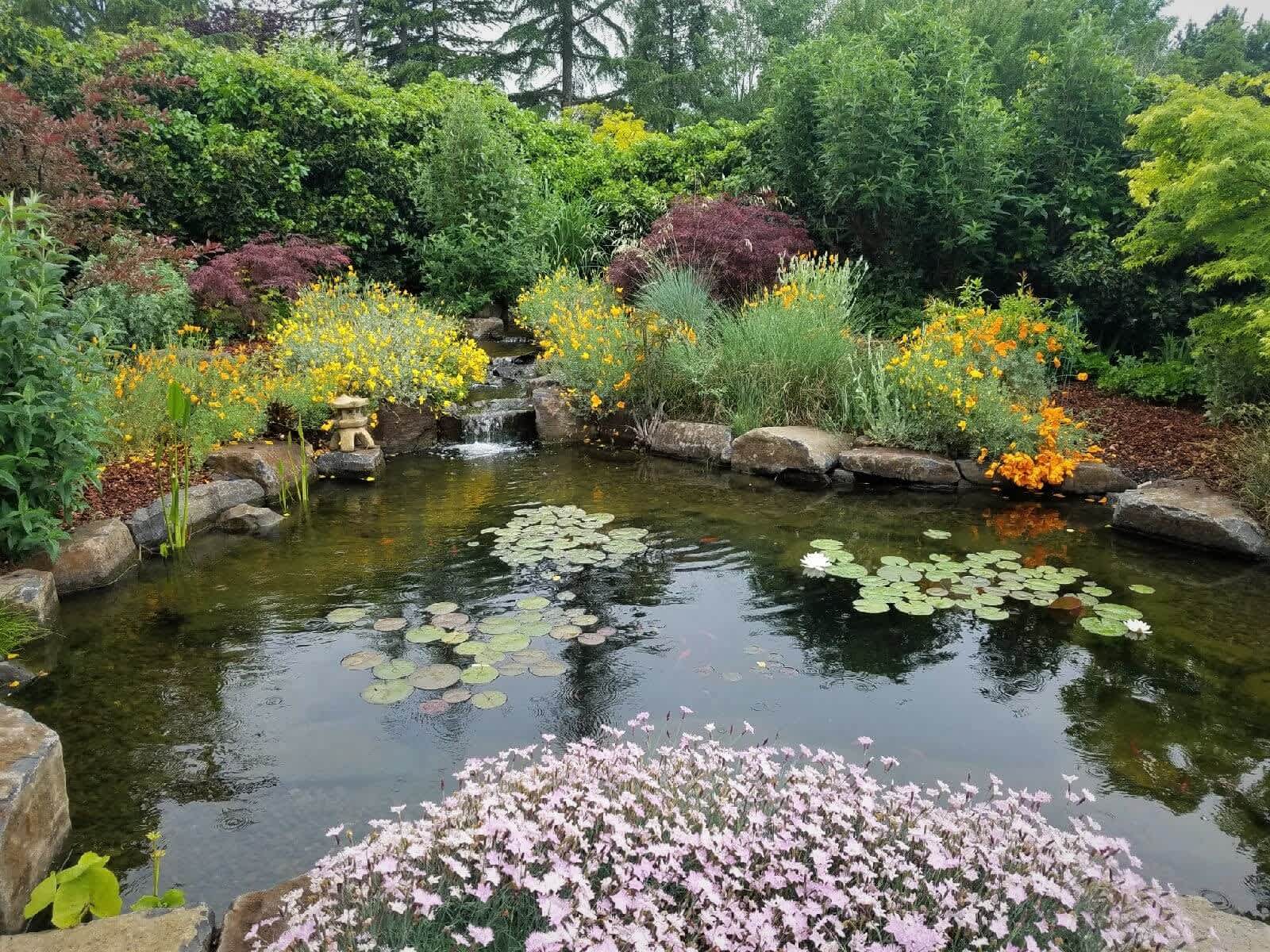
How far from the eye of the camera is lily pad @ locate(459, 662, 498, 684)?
346 cm

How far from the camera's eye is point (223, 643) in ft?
12.6

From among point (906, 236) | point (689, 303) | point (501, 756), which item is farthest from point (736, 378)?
point (501, 756)

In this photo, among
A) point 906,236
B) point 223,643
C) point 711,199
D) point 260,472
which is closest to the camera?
point 223,643

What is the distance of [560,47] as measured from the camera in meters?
23.5

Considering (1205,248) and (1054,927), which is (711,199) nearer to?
(1205,248)

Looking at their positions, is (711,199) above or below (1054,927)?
above

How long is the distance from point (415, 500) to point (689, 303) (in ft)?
11.8

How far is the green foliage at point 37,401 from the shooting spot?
12.4 feet

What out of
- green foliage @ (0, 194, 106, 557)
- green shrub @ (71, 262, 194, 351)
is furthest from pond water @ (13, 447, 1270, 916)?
green shrub @ (71, 262, 194, 351)

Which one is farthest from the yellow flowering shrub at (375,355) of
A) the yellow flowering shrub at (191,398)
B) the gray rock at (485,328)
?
the gray rock at (485,328)

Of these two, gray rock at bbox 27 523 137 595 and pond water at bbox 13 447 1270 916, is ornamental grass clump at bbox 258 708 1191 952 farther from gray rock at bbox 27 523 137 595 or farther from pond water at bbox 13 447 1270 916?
gray rock at bbox 27 523 137 595

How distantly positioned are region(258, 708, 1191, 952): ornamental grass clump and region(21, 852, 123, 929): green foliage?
1.76 ft

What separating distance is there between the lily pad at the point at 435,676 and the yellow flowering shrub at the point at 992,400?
443 centimetres

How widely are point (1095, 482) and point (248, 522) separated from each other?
615cm
